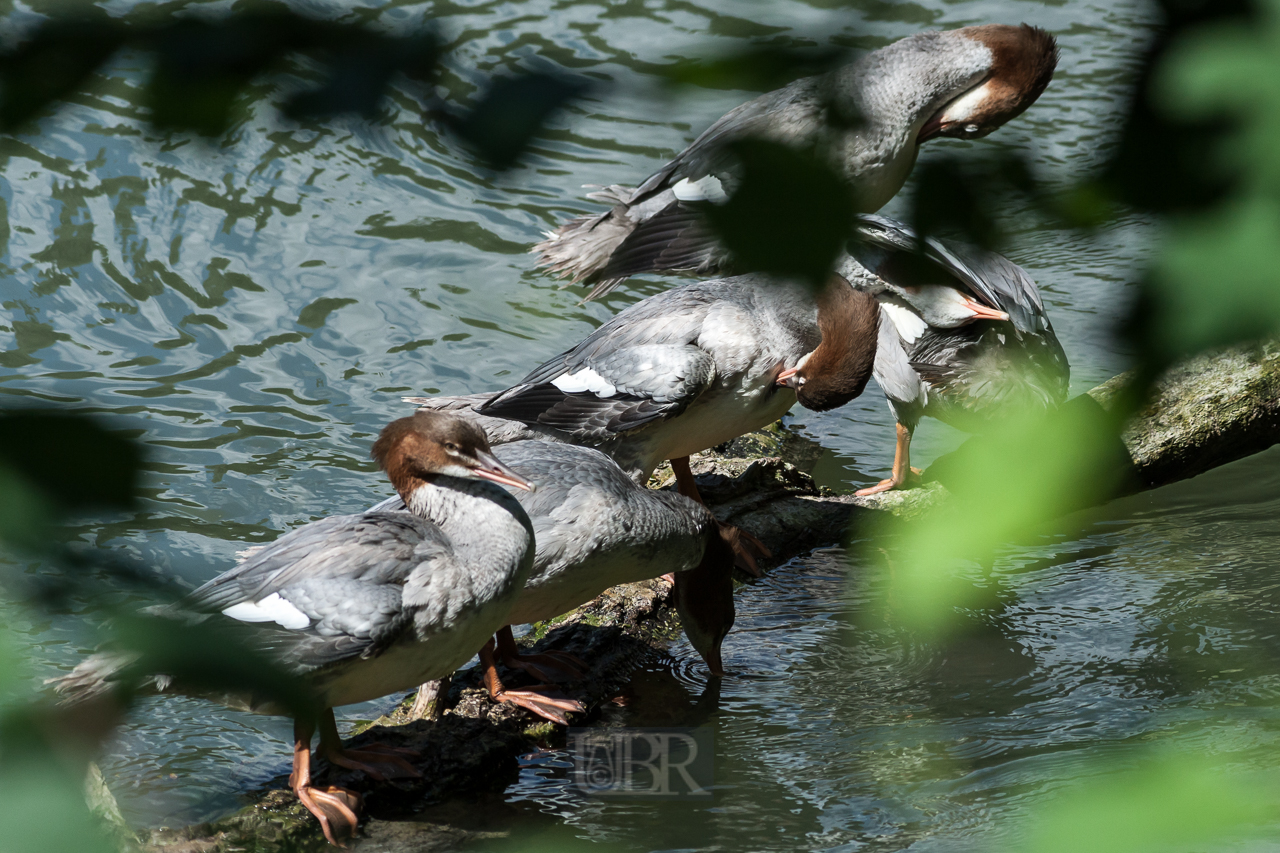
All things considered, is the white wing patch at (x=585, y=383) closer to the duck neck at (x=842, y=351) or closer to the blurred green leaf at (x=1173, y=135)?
the duck neck at (x=842, y=351)

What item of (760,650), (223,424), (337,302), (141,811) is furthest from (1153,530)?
(337,302)

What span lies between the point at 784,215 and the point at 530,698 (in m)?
3.57

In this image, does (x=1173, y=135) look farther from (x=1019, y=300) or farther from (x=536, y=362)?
(x=536, y=362)

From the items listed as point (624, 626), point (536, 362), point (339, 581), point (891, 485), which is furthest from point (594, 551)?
point (536, 362)

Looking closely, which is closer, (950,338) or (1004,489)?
(1004,489)

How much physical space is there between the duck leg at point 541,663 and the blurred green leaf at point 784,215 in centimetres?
373

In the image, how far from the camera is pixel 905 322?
503 cm

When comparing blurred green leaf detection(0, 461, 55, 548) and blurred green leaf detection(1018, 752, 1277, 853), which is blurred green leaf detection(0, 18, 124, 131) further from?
blurred green leaf detection(1018, 752, 1277, 853)

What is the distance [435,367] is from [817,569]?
3.59m

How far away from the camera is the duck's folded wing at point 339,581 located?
335 centimetres

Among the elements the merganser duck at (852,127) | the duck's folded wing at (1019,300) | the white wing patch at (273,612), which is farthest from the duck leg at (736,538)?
the white wing patch at (273,612)

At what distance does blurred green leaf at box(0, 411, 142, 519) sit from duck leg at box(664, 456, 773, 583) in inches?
157

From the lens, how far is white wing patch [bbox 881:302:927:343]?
16.1 feet

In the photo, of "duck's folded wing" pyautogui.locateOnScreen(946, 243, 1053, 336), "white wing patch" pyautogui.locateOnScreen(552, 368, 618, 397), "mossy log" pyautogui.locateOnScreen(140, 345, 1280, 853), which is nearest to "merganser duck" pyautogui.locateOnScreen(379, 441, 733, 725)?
"mossy log" pyautogui.locateOnScreen(140, 345, 1280, 853)
